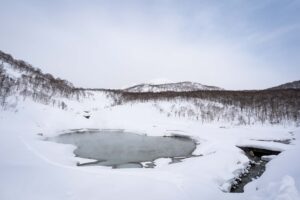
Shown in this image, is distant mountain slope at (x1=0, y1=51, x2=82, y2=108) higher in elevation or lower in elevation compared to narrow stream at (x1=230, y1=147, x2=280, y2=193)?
higher

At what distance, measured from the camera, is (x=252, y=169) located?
1538 centimetres

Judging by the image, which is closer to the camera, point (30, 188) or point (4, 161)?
point (30, 188)

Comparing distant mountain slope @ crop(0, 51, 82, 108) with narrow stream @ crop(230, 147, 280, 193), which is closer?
narrow stream @ crop(230, 147, 280, 193)

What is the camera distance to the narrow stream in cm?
1190

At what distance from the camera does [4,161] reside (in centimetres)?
1216

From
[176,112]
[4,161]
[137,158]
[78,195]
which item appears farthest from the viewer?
[176,112]

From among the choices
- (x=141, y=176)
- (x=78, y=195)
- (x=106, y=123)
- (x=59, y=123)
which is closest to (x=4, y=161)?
(x=78, y=195)

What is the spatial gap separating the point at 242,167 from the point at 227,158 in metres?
1.50

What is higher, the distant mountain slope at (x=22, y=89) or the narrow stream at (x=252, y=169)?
the distant mountain slope at (x=22, y=89)

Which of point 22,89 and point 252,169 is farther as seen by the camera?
point 22,89

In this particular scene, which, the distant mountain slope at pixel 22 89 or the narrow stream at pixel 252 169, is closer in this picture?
the narrow stream at pixel 252 169

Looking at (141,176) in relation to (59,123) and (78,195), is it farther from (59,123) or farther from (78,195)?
(59,123)

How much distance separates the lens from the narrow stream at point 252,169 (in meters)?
11.9

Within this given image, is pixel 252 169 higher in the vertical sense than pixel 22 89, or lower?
lower
